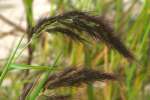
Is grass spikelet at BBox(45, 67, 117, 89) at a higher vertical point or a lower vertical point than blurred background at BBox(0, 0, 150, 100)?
lower

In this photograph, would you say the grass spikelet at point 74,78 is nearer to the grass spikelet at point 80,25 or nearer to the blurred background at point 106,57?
the grass spikelet at point 80,25

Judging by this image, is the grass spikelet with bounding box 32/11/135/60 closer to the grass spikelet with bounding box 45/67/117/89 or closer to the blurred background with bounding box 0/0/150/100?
the grass spikelet with bounding box 45/67/117/89

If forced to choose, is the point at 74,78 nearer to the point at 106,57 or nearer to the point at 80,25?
the point at 80,25

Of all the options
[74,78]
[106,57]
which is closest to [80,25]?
[74,78]

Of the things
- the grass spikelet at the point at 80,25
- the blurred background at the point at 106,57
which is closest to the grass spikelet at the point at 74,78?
the grass spikelet at the point at 80,25

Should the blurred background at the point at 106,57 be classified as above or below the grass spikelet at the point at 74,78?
above

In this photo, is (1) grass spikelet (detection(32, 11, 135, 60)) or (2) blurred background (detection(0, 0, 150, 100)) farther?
(2) blurred background (detection(0, 0, 150, 100))

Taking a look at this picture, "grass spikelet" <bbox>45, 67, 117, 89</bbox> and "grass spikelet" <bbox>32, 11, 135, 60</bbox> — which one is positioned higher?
"grass spikelet" <bbox>32, 11, 135, 60</bbox>

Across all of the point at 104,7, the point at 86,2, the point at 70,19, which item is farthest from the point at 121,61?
the point at 70,19

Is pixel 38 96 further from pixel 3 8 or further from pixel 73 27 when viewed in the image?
pixel 3 8

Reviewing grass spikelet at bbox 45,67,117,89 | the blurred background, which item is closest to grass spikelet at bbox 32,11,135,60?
grass spikelet at bbox 45,67,117,89

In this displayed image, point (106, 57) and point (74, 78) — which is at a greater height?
point (106, 57)
